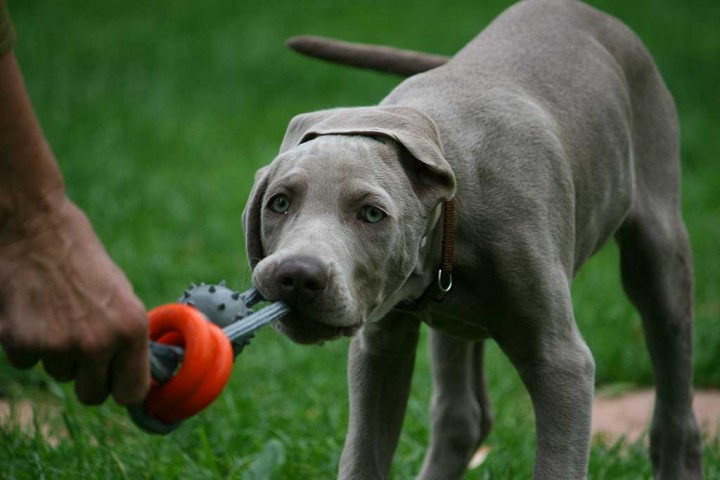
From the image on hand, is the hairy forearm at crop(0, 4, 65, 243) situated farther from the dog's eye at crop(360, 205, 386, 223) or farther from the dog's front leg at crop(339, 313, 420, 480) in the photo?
the dog's front leg at crop(339, 313, 420, 480)

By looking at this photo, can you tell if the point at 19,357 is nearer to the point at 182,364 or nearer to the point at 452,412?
the point at 182,364

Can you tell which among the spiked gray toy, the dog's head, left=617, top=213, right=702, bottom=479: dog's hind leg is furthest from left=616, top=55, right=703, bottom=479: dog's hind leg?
the spiked gray toy

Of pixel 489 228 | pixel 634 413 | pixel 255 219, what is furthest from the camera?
pixel 634 413

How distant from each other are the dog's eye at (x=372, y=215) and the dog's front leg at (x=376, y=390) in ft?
2.16

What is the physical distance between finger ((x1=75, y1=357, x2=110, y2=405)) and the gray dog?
25.4 inches

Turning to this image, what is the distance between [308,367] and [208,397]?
362 cm

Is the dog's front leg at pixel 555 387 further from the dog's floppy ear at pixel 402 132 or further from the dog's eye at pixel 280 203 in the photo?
the dog's eye at pixel 280 203

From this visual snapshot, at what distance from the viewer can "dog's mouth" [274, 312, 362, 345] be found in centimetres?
282

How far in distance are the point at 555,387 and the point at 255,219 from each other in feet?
3.22

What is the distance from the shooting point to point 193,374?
7.56ft

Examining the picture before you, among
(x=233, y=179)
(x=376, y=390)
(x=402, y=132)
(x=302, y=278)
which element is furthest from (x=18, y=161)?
(x=233, y=179)

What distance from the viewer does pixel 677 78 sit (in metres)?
12.5

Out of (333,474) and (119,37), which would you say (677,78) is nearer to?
(119,37)

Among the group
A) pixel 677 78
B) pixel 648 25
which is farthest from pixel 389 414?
pixel 648 25
